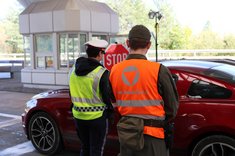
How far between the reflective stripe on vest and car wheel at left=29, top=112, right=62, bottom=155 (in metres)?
1.68

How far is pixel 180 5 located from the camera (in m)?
51.3

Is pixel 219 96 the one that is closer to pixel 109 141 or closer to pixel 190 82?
pixel 190 82

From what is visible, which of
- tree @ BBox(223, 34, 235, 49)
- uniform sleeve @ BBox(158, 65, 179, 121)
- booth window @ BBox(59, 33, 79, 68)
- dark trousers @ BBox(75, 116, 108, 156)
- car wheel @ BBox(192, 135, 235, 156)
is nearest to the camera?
uniform sleeve @ BBox(158, 65, 179, 121)

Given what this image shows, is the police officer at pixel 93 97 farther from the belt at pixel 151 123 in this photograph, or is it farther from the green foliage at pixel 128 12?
the green foliage at pixel 128 12

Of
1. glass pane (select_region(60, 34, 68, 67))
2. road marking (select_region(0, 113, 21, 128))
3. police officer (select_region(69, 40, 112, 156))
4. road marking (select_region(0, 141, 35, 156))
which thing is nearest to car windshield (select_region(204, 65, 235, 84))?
police officer (select_region(69, 40, 112, 156))

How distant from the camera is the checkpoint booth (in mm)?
13109

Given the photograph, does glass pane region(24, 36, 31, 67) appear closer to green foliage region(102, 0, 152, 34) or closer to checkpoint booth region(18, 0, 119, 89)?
checkpoint booth region(18, 0, 119, 89)

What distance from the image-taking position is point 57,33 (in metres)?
13.4

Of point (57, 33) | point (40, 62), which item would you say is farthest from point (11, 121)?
point (40, 62)

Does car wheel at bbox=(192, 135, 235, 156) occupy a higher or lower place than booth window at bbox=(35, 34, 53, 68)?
lower

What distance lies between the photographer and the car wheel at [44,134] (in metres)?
5.30

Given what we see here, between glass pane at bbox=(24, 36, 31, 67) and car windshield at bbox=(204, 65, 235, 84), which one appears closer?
car windshield at bbox=(204, 65, 235, 84)

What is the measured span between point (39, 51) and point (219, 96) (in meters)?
11.0

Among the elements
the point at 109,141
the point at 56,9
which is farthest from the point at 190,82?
the point at 56,9
